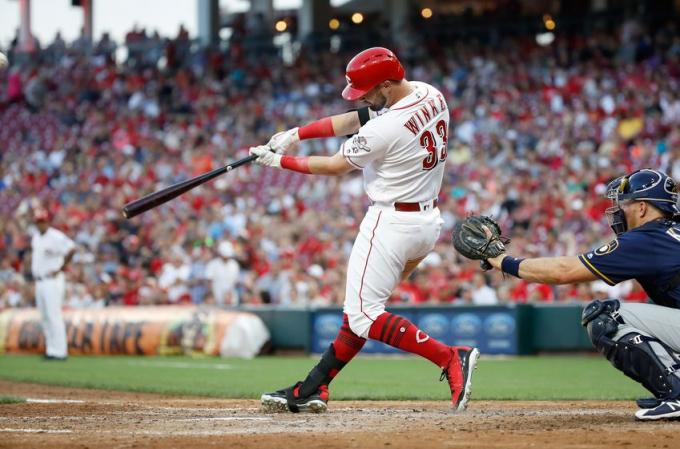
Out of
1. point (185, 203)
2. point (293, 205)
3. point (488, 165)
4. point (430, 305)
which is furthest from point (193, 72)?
point (430, 305)

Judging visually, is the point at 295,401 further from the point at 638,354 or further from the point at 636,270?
the point at 636,270

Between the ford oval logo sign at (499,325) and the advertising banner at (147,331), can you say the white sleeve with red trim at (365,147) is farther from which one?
the advertising banner at (147,331)

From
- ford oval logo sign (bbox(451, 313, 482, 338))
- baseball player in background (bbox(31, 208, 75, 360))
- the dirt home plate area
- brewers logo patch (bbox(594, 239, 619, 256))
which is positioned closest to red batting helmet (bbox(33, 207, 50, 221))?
baseball player in background (bbox(31, 208, 75, 360))

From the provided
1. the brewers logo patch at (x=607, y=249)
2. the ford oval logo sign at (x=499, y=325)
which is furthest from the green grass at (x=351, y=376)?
the brewers logo patch at (x=607, y=249)

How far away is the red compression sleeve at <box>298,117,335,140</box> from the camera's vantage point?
22.2 ft

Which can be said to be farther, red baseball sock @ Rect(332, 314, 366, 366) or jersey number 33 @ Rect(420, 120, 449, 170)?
red baseball sock @ Rect(332, 314, 366, 366)

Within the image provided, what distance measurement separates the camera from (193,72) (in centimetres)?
2741

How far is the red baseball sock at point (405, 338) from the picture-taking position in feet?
20.7

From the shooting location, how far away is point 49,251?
566 inches

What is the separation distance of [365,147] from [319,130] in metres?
0.66

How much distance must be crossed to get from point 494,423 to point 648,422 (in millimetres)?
816

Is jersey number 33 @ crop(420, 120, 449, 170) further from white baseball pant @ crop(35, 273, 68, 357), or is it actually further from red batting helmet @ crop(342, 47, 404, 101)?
white baseball pant @ crop(35, 273, 68, 357)

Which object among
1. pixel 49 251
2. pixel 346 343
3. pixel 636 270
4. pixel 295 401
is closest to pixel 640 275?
pixel 636 270

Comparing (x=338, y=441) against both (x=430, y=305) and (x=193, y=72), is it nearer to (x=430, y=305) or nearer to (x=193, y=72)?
(x=430, y=305)
